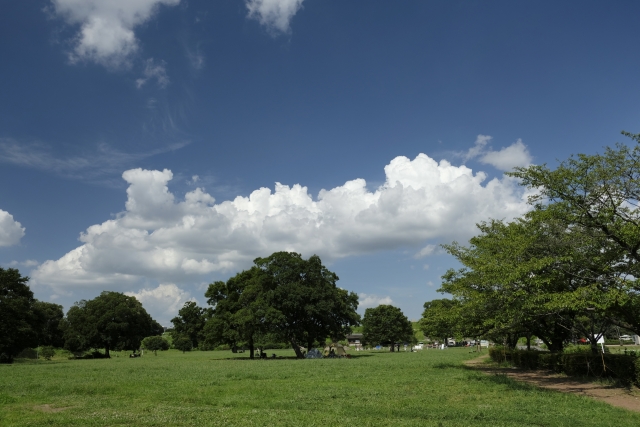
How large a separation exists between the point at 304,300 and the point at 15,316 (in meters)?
29.8

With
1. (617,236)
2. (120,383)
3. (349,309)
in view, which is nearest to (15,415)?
(120,383)

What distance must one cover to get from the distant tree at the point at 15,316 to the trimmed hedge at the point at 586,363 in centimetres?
4628

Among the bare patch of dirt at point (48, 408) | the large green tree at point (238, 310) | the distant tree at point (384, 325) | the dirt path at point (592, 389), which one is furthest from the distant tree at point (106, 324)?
the dirt path at point (592, 389)

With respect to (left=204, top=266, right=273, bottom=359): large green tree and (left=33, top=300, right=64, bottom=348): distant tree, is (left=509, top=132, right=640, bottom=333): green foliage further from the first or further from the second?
(left=33, top=300, right=64, bottom=348): distant tree

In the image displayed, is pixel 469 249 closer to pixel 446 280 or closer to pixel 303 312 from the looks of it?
pixel 446 280

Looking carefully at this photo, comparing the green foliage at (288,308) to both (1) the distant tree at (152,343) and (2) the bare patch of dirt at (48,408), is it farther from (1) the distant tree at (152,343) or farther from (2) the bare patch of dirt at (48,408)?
(1) the distant tree at (152,343)

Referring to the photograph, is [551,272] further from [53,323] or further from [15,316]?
[53,323]

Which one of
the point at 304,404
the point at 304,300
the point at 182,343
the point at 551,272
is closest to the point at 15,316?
the point at 304,300

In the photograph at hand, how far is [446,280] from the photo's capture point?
98.1 feet

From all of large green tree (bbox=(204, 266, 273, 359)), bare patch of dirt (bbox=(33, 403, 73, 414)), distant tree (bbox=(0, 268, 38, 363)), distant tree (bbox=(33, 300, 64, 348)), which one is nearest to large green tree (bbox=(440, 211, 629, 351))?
bare patch of dirt (bbox=(33, 403, 73, 414))

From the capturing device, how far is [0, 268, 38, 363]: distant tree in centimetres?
4581

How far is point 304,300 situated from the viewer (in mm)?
47812

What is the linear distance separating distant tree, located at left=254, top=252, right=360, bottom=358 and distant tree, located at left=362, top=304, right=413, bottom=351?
35.7 meters

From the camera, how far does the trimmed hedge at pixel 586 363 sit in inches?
767
